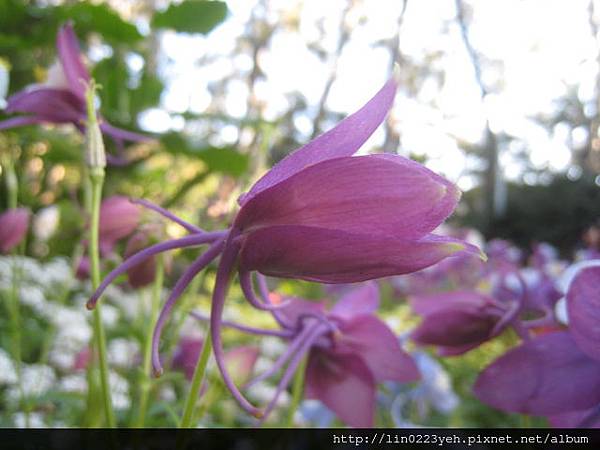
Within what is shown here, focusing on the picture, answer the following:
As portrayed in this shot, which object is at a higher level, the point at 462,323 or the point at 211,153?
the point at 462,323

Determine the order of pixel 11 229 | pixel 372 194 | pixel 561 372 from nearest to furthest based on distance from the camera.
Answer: pixel 372 194, pixel 561 372, pixel 11 229

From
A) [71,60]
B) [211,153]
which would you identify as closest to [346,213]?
[71,60]

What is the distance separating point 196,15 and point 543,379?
8.23ft

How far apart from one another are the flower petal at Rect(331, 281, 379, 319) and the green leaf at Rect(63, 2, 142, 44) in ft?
7.96

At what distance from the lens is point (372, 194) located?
0.25 m

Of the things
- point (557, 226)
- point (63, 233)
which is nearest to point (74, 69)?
point (63, 233)

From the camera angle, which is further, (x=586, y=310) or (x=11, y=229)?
(x=11, y=229)

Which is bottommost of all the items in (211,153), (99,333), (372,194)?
(211,153)

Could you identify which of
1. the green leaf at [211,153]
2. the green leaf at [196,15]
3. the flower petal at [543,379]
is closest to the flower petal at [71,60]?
the flower petal at [543,379]

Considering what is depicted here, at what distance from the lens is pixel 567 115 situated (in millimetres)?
16891

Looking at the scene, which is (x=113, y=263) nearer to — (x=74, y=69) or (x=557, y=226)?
(x=74, y=69)

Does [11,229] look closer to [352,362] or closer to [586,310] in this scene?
[352,362]

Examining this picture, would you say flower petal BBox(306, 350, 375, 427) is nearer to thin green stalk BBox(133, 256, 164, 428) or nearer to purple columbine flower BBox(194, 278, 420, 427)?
purple columbine flower BBox(194, 278, 420, 427)

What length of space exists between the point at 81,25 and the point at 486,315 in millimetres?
2638
